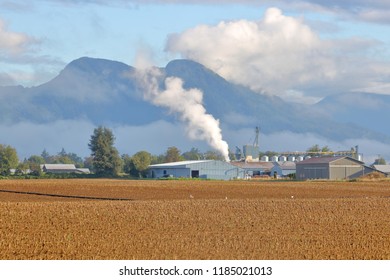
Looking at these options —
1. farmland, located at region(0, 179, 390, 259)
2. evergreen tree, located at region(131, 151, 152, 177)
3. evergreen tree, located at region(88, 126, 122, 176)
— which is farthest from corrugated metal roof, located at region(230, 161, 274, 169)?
farmland, located at region(0, 179, 390, 259)

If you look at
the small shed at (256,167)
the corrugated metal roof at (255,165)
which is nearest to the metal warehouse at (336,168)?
the small shed at (256,167)

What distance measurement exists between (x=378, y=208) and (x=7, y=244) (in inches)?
901

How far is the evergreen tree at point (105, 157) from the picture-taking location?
15538 centimetres

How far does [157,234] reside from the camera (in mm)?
26703

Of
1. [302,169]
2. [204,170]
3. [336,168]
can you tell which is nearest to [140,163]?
[204,170]

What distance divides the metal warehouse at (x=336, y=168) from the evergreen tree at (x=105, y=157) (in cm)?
3986

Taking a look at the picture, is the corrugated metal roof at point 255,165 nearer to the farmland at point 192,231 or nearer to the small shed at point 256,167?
the small shed at point 256,167

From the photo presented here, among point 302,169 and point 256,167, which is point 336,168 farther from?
point 256,167

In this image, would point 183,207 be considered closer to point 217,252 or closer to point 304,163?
point 217,252

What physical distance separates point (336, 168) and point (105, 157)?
48.0 m

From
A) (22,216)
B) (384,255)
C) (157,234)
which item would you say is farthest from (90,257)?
(22,216)

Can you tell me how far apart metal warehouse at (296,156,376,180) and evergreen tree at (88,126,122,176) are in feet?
131

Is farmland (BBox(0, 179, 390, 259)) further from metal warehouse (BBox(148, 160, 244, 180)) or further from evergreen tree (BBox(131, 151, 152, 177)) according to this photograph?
evergreen tree (BBox(131, 151, 152, 177))

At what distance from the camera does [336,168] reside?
132 m
